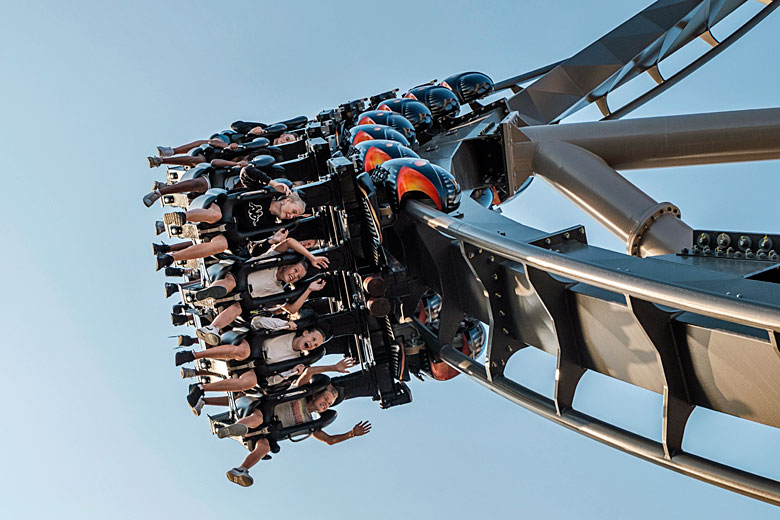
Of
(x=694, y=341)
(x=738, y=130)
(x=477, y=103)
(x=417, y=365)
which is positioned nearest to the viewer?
(x=694, y=341)

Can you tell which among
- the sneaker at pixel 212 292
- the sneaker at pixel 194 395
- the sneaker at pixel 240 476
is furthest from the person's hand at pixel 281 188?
the sneaker at pixel 240 476

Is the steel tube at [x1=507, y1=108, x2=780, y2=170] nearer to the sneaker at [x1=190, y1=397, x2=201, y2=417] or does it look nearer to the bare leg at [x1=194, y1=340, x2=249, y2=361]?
the bare leg at [x1=194, y1=340, x2=249, y2=361]

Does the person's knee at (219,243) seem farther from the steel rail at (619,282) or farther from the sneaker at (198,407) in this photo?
the steel rail at (619,282)

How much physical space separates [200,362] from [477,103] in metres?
8.21

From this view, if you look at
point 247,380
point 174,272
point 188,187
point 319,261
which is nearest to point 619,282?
point 319,261

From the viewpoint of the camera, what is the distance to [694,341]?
6168 millimetres

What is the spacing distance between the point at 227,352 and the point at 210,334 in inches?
11.3

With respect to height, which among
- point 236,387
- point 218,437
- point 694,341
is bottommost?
point 218,437

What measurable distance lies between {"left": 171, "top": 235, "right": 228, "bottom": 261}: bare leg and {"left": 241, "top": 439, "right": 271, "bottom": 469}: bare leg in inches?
81.4

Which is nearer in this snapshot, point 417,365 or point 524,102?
→ point 417,365

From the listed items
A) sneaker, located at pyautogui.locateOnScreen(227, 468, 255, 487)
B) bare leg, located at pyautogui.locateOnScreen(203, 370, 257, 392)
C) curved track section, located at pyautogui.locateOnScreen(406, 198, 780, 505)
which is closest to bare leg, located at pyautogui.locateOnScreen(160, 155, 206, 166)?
bare leg, located at pyautogui.locateOnScreen(203, 370, 257, 392)

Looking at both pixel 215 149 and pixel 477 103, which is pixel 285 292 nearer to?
pixel 215 149

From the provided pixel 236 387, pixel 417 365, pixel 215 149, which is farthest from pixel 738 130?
pixel 215 149

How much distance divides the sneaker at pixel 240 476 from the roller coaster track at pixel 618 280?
238cm
